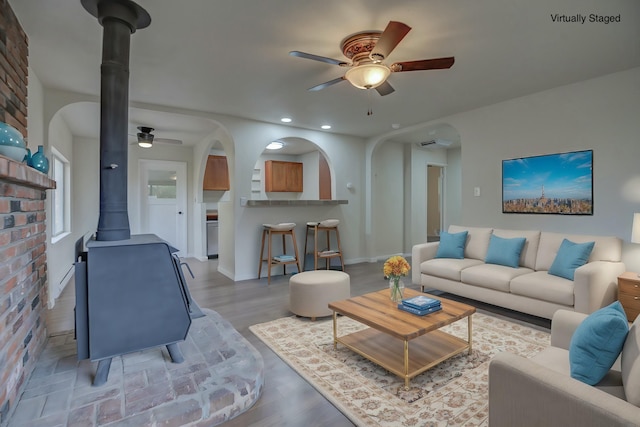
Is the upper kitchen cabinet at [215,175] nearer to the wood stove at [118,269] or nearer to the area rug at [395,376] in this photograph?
the area rug at [395,376]

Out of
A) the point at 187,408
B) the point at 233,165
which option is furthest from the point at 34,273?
the point at 233,165

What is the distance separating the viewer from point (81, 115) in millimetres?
4402

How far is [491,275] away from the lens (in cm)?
329

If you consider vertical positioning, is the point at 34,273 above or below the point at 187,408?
above

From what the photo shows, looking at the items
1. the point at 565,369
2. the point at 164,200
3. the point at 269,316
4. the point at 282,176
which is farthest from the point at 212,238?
the point at 565,369

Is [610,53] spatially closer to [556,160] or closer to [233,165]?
[556,160]

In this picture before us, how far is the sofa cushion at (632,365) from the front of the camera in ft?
3.48

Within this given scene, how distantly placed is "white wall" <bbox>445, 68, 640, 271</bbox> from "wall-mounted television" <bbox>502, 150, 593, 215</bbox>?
2.6 inches

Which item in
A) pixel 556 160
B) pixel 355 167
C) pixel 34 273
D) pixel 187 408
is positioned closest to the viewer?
pixel 187 408

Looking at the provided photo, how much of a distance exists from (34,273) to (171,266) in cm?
101

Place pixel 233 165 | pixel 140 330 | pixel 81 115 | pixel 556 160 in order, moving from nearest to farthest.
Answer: pixel 140 330
pixel 556 160
pixel 81 115
pixel 233 165

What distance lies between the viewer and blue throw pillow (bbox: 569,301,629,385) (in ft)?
4.09

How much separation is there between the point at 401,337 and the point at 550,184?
298cm

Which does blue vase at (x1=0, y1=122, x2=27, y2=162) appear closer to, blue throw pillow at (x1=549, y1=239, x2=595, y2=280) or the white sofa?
the white sofa
